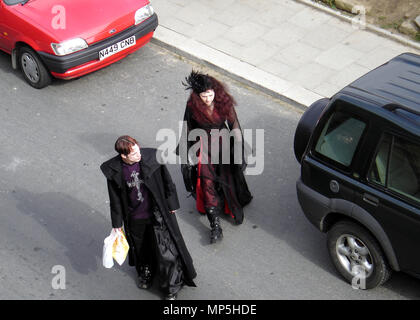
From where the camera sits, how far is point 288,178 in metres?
7.95

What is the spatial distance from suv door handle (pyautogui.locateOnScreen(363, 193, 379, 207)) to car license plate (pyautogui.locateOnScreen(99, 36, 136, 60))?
4.72 m

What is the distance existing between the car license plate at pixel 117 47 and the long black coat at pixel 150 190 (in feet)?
12.2

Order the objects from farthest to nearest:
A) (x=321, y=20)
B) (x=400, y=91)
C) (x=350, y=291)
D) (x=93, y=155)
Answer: (x=321, y=20), (x=93, y=155), (x=350, y=291), (x=400, y=91)

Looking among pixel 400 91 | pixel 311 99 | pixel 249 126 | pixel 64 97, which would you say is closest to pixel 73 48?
pixel 64 97

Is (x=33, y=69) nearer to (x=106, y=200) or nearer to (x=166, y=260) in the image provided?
(x=106, y=200)

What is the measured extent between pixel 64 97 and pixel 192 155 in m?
3.23

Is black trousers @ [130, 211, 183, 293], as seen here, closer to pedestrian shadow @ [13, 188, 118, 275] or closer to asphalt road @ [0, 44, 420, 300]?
asphalt road @ [0, 44, 420, 300]

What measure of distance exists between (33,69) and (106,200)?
2.77 metres

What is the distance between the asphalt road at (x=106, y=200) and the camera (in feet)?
22.1

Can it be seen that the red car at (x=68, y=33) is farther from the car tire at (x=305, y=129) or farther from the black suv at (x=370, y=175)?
the black suv at (x=370, y=175)

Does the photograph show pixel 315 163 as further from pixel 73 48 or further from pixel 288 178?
pixel 73 48

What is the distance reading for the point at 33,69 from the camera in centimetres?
957

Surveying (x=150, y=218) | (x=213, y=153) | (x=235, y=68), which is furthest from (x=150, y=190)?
(x=235, y=68)

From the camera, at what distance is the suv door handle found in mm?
5852
